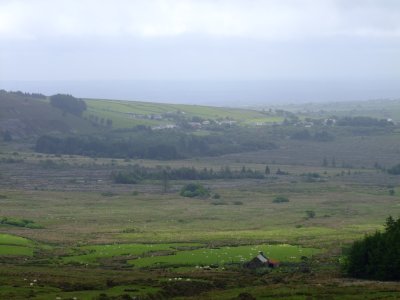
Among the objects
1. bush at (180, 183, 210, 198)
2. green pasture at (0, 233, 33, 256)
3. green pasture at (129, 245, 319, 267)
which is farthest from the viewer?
bush at (180, 183, 210, 198)

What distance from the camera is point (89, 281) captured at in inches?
1836

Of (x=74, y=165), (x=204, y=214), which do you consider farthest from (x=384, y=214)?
(x=74, y=165)

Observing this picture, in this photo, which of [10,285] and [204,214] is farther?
[204,214]

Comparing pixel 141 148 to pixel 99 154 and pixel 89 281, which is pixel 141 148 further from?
pixel 89 281

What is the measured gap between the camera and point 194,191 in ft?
Result: 396

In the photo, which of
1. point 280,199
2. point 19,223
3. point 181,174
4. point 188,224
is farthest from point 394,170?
point 19,223

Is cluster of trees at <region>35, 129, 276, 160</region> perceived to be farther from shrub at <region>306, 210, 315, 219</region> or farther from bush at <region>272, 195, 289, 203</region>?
shrub at <region>306, 210, 315, 219</region>

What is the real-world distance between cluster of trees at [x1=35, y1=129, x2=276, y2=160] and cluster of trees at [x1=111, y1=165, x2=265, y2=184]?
29099 mm

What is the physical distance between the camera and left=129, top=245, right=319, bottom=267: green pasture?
193 feet

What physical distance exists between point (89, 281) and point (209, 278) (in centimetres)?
727

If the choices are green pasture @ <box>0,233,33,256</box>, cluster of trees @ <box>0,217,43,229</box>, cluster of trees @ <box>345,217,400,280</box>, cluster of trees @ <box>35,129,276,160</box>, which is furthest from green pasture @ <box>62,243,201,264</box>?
cluster of trees @ <box>35,129,276,160</box>

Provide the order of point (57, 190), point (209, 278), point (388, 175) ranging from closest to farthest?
point (209, 278)
point (57, 190)
point (388, 175)

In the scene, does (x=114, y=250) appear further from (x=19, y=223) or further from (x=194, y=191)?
(x=194, y=191)

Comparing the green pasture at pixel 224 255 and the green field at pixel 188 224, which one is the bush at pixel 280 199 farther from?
the green pasture at pixel 224 255
